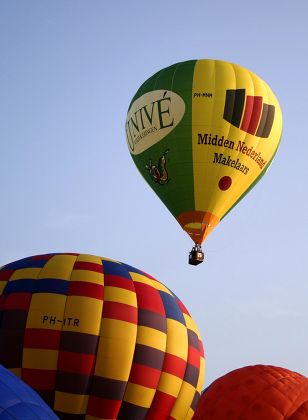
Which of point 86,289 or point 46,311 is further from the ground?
point 86,289

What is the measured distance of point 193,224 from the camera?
64.9 feet

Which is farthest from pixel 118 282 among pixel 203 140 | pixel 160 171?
pixel 203 140

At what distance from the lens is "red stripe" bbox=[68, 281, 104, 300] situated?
13371 millimetres

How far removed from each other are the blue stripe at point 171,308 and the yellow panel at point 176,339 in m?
0.11

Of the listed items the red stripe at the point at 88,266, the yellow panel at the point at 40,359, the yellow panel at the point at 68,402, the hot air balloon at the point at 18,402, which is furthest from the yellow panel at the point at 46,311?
the hot air balloon at the point at 18,402

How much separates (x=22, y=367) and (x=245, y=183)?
935 centimetres

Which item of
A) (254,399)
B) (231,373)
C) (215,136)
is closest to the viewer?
(254,399)

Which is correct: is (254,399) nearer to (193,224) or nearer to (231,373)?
(231,373)

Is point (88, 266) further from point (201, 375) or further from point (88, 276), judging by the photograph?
point (201, 375)

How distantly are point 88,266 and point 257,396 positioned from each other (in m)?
5.81

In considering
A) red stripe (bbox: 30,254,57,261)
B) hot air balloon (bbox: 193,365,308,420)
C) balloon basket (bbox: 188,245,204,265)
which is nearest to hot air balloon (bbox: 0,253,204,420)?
red stripe (bbox: 30,254,57,261)

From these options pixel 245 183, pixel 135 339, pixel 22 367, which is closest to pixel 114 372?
pixel 135 339

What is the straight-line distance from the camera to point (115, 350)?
1301cm

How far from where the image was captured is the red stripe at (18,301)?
13.2m
